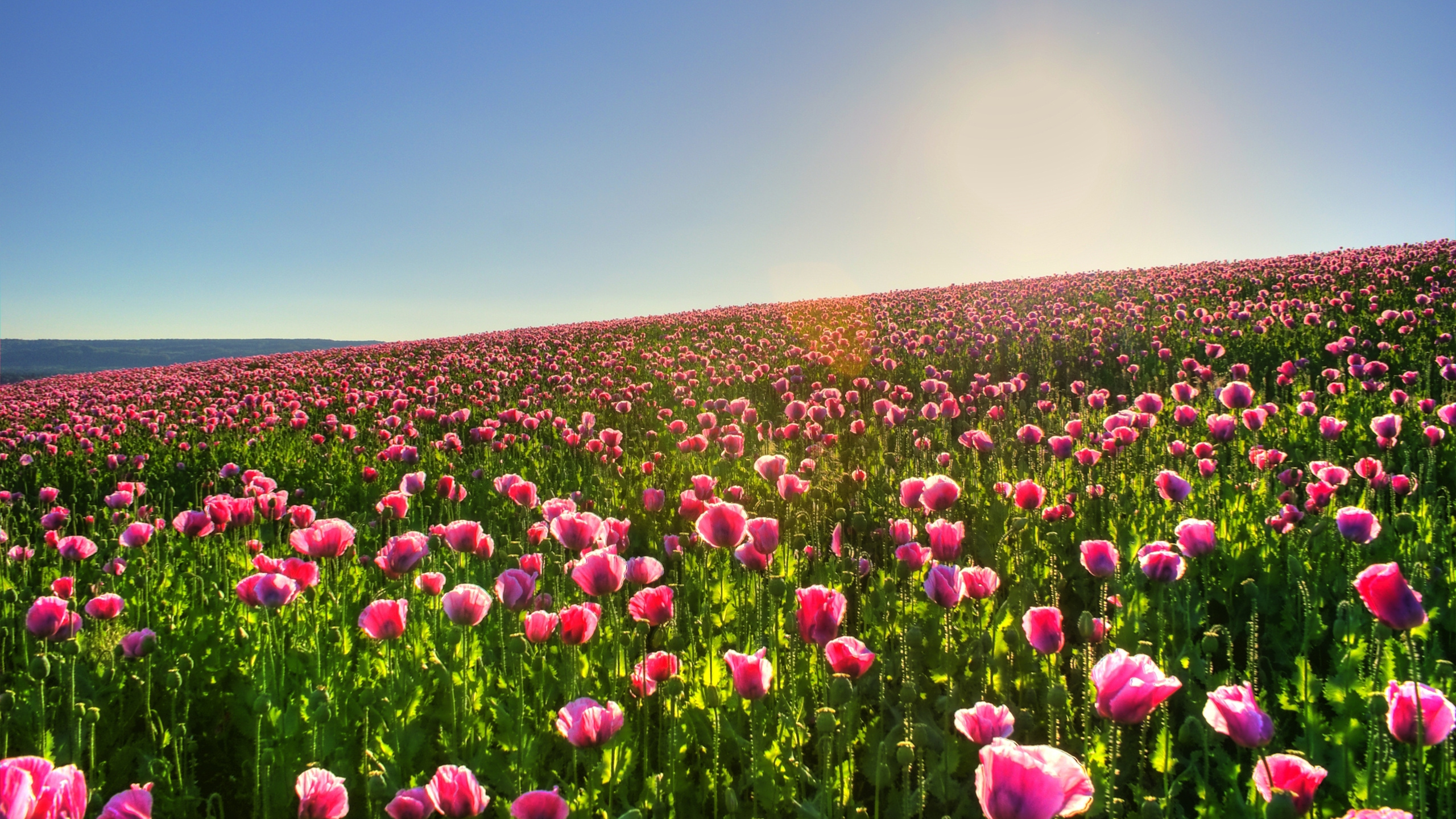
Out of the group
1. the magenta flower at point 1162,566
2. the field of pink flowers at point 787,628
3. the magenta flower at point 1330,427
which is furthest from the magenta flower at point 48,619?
the magenta flower at point 1330,427

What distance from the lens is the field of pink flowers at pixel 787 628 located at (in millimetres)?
1858

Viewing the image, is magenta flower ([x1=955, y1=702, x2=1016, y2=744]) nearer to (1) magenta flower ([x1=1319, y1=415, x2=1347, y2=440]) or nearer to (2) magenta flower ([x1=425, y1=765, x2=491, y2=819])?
(2) magenta flower ([x1=425, y1=765, x2=491, y2=819])

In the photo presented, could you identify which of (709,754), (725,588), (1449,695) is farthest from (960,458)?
(709,754)

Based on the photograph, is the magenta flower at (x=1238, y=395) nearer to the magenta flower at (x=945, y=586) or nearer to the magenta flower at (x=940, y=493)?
the magenta flower at (x=940, y=493)

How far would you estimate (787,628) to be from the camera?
2996 millimetres

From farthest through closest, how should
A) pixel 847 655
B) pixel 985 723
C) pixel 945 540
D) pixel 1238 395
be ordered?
pixel 1238 395, pixel 945 540, pixel 847 655, pixel 985 723

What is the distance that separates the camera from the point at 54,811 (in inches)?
46.6

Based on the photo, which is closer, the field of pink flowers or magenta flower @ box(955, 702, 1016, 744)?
magenta flower @ box(955, 702, 1016, 744)

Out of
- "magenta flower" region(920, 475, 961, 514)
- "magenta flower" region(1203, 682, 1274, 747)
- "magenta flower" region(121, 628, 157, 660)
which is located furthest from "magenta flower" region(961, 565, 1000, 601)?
"magenta flower" region(121, 628, 157, 660)

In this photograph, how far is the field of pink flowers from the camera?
1858 millimetres

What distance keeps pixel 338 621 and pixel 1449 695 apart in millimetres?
4022

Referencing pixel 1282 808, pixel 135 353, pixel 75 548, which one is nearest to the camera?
pixel 1282 808

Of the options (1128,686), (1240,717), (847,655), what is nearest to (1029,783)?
(1128,686)

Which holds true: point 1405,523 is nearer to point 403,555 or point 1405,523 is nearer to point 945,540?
point 945,540
